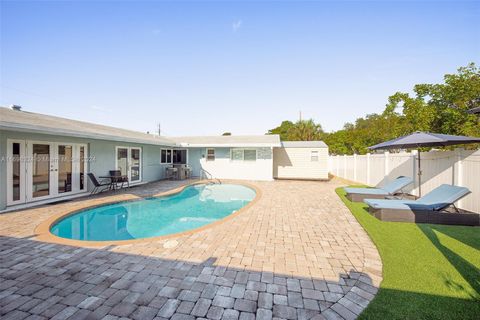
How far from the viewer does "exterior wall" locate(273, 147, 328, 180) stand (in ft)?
52.4

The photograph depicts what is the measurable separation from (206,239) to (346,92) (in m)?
14.7

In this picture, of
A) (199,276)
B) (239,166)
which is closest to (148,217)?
(199,276)

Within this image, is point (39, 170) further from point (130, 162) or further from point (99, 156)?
point (130, 162)

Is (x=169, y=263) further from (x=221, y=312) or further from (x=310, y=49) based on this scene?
(x=310, y=49)

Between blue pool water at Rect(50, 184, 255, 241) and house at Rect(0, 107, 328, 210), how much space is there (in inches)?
91.5

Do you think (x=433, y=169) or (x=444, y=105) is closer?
(x=433, y=169)

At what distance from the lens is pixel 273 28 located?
389 inches

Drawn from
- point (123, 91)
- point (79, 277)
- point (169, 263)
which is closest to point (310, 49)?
point (169, 263)

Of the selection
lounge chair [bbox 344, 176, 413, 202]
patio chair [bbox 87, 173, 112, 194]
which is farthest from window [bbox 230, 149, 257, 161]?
patio chair [bbox 87, 173, 112, 194]

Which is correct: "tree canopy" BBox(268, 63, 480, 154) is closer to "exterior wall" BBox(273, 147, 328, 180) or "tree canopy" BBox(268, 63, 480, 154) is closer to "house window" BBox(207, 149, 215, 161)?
"exterior wall" BBox(273, 147, 328, 180)

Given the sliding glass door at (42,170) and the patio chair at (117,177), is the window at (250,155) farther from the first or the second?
the sliding glass door at (42,170)

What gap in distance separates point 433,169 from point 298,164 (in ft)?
31.2

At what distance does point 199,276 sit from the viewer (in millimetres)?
3023

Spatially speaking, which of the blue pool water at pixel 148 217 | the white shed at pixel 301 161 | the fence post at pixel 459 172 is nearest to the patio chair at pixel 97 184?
the blue pool water at pixel 148 217
